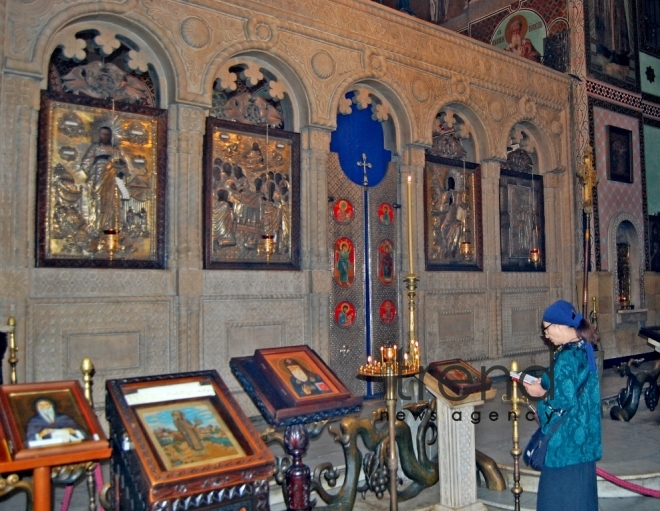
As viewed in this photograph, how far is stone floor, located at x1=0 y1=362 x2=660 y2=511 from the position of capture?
187 inches

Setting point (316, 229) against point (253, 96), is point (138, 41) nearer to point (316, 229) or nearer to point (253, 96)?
point (253, 96)

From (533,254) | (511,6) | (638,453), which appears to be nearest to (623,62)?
(511,6)

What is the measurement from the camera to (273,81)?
813 cm

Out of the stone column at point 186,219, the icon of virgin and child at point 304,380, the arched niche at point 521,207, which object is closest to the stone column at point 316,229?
the stone column at point 186,219

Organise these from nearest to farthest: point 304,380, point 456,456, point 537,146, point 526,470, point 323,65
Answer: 1. point 304,380
2. point 456,456
3. point 526,470
4. point 323,65
5. point 537,146

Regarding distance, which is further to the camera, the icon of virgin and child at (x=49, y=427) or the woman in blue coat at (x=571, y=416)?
the woman in blue coat at (x=571, y=416)

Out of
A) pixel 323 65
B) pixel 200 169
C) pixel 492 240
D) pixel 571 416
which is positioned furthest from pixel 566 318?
pixel 492 240

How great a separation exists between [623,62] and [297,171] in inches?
338

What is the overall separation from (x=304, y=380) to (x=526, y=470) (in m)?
2.61

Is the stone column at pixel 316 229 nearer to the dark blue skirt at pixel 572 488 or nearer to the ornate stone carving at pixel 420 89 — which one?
the ornate stone carving at pixel 420 89

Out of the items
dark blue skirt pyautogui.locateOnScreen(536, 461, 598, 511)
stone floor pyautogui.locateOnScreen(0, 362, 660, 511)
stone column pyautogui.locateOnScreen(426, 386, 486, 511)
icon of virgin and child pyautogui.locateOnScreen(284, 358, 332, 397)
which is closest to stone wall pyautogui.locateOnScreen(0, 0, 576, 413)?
stone floor pyautogui.locateOnScreen(0, 362, 660, 511)

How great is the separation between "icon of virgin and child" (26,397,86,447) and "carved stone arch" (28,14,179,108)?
438 cm

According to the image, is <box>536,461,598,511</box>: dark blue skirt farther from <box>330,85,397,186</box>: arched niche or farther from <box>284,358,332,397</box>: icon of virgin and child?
<box>330,85,397,186</box>: arched niche

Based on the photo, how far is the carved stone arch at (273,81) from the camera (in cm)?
770
